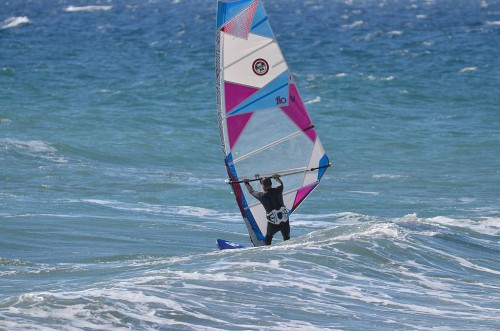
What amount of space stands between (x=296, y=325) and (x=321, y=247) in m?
3.48

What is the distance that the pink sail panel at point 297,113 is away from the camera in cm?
1502

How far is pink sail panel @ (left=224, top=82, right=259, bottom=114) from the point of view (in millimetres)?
14633

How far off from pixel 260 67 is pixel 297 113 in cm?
81

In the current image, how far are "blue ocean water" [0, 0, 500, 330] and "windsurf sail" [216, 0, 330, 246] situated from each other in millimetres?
806

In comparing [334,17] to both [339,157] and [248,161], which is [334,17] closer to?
[339,157]

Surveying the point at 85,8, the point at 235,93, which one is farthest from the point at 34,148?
the point at 85,8

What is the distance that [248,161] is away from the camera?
48.6ft

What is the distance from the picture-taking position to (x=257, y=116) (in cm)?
1492

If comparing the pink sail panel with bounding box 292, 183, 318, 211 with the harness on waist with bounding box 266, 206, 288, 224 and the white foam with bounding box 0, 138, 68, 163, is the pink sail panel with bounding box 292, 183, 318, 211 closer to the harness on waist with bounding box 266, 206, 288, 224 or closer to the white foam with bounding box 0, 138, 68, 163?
the harness on waist with bounding box 266, 206, 288, 224

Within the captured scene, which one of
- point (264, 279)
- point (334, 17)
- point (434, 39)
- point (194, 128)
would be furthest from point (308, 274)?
point (334, 17)

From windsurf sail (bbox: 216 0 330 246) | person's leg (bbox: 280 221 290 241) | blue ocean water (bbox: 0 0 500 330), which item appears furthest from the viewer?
windsurf sail (bbox: 216 0 330 246)

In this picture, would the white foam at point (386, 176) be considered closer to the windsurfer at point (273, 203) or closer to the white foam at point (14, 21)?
the windsurfer at point (273, 203)

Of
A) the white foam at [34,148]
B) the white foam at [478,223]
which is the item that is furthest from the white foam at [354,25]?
the white foam at [478,223]

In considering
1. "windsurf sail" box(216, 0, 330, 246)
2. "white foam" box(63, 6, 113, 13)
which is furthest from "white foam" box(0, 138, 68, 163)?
"white foam" box(63, 6, 113, 13)
